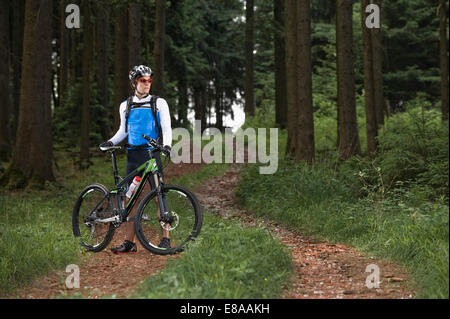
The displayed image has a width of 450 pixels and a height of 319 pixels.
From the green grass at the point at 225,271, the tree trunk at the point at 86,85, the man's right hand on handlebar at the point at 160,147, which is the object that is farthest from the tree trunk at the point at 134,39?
the green grass at the point at 225,271

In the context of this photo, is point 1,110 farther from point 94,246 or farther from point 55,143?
point 94,246

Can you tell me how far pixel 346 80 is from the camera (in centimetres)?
1341

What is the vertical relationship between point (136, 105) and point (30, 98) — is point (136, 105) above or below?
below

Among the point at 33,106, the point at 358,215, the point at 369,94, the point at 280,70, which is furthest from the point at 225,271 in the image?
the point at 280,70

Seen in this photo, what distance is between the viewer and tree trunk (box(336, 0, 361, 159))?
13.3m

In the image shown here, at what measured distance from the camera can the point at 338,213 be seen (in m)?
8.73

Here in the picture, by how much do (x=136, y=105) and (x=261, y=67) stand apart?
119ft

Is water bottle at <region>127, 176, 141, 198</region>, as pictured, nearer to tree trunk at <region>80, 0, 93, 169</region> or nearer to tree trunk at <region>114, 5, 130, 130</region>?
tree trunk at <region>80, 0, 93, 169</region>

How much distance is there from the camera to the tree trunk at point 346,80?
Result: 13.3m

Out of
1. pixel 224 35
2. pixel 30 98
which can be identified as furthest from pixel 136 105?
pixel 224 35

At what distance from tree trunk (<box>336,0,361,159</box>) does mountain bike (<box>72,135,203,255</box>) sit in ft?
23.5

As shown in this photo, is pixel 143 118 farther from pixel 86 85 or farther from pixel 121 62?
pixel 121 62

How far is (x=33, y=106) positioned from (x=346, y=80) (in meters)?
8.17

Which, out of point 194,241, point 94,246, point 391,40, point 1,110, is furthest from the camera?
point 391,40
